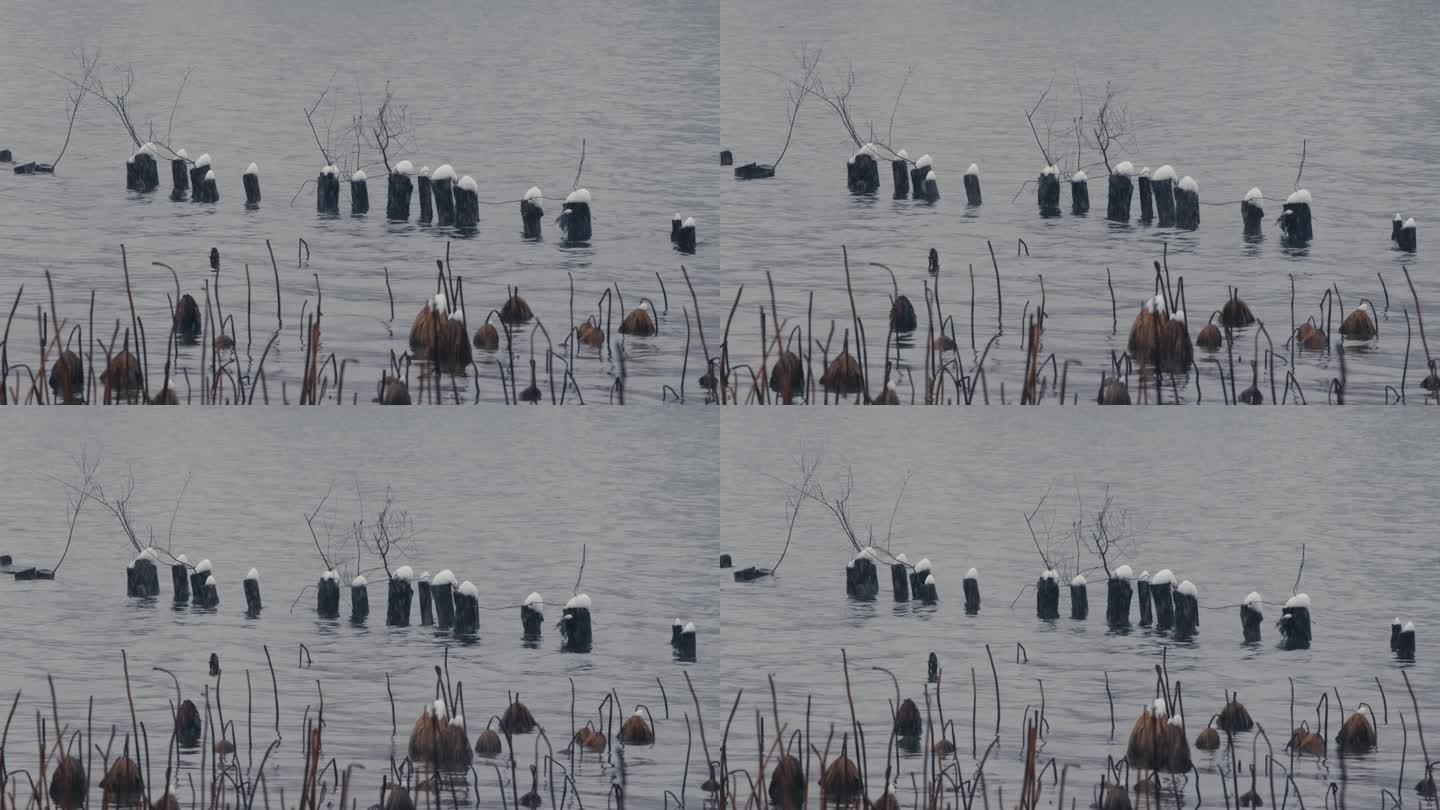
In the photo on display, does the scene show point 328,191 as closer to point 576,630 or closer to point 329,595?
point 329,595

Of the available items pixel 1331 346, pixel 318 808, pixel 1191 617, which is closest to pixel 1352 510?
pixel 1191 617

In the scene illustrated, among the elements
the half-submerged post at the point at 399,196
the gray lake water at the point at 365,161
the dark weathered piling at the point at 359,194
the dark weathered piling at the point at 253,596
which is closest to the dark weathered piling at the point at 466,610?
the gray lake water at the point at 365,161

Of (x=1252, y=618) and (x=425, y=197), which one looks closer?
(x=1252, y=618)

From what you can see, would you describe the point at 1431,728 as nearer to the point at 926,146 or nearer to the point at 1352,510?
the point at 1352,510

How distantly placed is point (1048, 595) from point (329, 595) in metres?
6.91

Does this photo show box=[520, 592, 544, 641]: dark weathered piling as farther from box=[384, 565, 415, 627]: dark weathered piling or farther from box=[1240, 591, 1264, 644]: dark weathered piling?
box=[1240, 591, 1264, 644]: dark weathered piling

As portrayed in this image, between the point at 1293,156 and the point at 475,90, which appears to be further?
the point at 475,90

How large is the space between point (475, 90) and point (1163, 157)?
15062 millimetres

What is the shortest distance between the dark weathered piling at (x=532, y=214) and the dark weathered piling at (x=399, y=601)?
374 centimetres

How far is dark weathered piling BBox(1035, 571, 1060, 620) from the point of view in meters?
21.2

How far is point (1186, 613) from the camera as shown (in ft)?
67.5

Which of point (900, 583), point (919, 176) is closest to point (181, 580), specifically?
point (900, 583)

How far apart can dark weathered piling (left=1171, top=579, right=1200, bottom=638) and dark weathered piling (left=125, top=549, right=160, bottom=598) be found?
1040 centimetres

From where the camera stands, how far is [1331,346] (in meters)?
17.6
